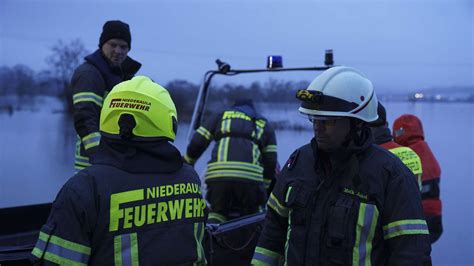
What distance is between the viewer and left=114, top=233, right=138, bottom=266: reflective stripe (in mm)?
1418

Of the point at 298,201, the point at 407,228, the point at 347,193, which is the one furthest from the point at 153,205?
the point at 407,228

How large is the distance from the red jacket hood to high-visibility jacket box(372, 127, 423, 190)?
607 millimetres

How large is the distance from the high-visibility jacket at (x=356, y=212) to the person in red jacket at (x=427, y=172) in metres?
1.93

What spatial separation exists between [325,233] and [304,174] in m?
0.23

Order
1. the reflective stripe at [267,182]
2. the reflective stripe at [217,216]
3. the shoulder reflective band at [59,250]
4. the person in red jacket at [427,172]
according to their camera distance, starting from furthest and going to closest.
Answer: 1. the reflective stripe at [267,182]
2. the reflective stripe at [217,216]
3. the person in red jacket at [427,172]
4. the shoulder reflective band at [59,250]

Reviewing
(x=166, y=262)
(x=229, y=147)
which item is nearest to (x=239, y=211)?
(x=229, y=147)

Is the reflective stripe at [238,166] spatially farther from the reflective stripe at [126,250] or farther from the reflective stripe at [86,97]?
the reflective stripe at [126,250]

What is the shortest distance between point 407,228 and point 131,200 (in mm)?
849

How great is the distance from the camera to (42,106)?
4289 millimetres

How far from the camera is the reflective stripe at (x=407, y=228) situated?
1.57 m

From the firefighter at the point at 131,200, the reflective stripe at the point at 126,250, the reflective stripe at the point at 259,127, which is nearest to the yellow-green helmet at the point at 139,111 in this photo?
the firefighter at the point at 131,200

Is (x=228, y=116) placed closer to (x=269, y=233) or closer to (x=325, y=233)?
(x=269, y=233)

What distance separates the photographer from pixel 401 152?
2.92m

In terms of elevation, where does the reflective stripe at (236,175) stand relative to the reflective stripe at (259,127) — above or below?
below
